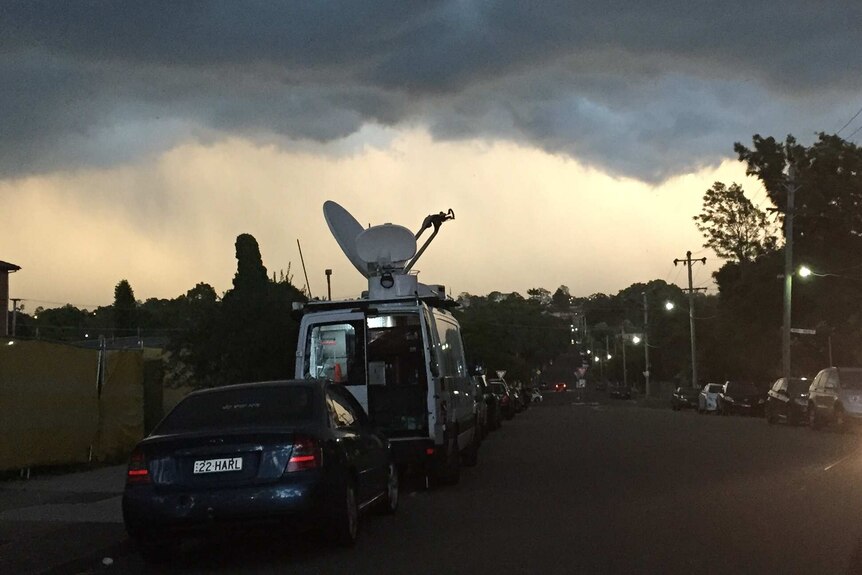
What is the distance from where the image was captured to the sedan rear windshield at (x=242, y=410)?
358 inches

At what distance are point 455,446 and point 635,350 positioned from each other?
117669 mm

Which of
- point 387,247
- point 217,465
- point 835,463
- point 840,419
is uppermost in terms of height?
point 387,247

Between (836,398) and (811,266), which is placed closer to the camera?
(836,398)

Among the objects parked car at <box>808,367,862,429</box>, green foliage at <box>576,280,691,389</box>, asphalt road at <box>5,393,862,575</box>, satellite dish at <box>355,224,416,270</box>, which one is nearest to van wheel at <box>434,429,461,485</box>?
asphalt road at <box>5,393,862,575</box>

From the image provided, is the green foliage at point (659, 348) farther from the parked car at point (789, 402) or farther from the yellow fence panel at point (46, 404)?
the yellow fence panel at point (46, 404)

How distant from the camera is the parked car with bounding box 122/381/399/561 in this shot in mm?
8422

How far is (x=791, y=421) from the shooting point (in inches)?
1266

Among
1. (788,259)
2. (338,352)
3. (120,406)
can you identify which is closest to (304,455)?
(338,352)

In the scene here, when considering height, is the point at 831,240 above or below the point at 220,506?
above

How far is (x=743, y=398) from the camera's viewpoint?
140ft

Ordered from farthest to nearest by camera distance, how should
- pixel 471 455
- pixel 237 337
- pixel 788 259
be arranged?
pixel 788 259
pixel 237 337
pixel 471 455

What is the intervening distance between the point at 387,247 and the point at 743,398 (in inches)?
1181

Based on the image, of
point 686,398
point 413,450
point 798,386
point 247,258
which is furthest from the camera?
point 686,398

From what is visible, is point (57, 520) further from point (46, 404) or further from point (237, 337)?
point (237, 337)
